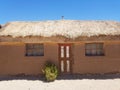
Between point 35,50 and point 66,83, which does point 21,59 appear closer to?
point 35,50

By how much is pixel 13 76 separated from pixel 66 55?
3558mm

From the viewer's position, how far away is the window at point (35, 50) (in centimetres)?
1480

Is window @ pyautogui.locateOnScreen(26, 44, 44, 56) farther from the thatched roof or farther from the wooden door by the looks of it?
the wooden door

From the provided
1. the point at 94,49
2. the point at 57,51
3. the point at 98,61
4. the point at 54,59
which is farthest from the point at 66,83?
the point at 94,49

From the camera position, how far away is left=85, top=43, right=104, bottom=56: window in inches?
582

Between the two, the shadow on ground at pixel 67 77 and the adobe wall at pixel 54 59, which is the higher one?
the adobe wall at pixel 54 59

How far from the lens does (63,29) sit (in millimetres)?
14773

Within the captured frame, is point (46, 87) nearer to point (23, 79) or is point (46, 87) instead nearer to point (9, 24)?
point (23, 79)

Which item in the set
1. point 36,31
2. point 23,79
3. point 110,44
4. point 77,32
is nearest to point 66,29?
point 77,32

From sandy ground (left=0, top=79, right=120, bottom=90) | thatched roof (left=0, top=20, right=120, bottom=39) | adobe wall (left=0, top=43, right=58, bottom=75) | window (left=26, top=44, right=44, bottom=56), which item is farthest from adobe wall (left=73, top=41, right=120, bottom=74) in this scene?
window (left=26, top=44, right=44, bottom=56)

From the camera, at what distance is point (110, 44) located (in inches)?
574

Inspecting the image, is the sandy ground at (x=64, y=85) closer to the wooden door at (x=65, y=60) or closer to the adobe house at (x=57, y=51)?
the adobe house at (x=57, y=51)

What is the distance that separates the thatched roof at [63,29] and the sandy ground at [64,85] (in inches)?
106

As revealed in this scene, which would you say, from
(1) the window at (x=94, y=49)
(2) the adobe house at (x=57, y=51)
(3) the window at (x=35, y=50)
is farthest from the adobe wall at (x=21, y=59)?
(1) the window at (x=94, y=49)
